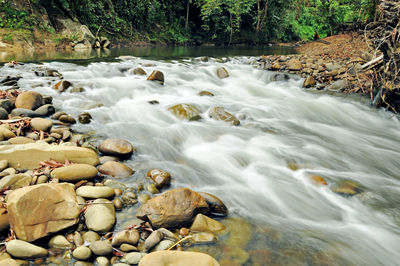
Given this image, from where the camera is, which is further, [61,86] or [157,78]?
[157,78]

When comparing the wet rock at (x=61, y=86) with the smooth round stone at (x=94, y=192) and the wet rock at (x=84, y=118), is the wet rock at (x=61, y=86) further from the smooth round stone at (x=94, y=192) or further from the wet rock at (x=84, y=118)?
the smooth round stone at (x=94, y=192)

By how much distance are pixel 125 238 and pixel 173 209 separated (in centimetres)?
48

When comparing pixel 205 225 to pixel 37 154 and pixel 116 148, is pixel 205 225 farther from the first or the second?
pixel 37 154

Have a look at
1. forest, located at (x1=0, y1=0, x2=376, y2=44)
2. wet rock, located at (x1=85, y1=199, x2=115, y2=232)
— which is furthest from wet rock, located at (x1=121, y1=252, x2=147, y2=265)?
forest, located at (x1=0, y1=0, x2=376, y2=44)

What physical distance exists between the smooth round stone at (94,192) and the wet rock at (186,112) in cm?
297

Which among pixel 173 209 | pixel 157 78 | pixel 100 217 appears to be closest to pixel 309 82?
pixel 157 78

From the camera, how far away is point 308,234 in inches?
96.6

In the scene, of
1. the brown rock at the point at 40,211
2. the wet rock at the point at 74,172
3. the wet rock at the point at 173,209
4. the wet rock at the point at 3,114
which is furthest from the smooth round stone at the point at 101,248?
the wet rock at the point at 3,114

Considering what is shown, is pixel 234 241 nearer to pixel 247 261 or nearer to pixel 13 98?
pixel 247 261

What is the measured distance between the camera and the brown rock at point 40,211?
186 centimetres

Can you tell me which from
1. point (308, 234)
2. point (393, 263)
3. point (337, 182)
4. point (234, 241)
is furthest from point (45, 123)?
point (393, 263)

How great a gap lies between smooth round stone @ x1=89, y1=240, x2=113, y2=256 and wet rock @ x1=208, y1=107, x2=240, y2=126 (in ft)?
12.3

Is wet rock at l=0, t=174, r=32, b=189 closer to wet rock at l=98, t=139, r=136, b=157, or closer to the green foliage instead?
wet rock at l=98, t=139, r=136, b=157

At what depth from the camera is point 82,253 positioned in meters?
1.83
